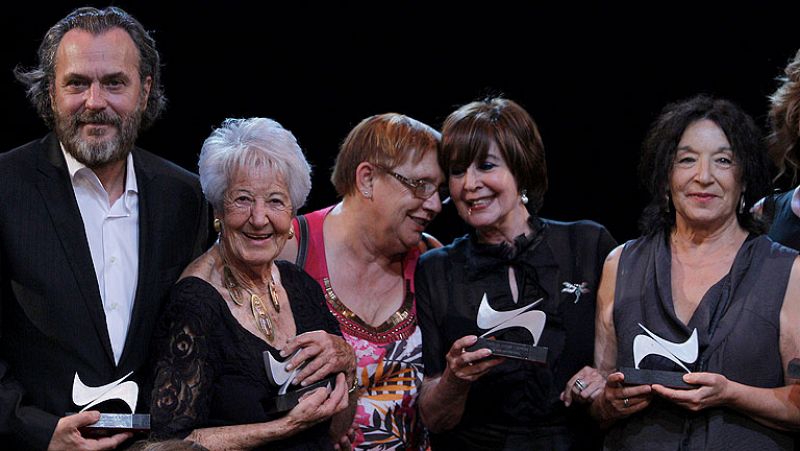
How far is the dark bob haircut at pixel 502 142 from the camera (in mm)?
3375

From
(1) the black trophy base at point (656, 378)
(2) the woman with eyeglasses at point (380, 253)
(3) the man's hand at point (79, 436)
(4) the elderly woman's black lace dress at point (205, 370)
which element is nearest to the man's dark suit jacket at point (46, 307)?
(3) the man's hand at point (79, 436)


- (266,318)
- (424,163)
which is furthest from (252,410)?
(424,163)

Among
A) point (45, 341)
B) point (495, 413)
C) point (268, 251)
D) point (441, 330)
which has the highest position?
point (268, 251)

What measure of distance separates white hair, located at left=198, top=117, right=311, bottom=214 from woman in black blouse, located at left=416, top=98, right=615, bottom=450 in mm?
748

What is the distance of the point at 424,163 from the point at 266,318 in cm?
99

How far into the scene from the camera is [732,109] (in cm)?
303

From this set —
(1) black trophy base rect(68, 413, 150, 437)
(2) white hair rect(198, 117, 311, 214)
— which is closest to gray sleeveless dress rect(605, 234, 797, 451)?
(2) white hair rect(198, 117, 311, 214)

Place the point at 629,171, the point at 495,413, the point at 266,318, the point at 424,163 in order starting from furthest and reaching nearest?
the point at 629,171 < the point at 424,163 < the point at 495,413 < the point at 266,318

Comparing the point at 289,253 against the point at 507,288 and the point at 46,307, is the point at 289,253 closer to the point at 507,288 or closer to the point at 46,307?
the point at 507,288

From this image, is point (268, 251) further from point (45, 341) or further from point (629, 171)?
point (629, 171)

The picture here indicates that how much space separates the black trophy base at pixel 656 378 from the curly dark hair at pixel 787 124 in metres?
1.06

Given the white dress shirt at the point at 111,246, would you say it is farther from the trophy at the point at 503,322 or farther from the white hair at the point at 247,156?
the trophy at the point at 503,322

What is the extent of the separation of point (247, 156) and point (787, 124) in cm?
189

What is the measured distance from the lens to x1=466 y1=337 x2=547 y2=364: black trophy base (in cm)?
284
